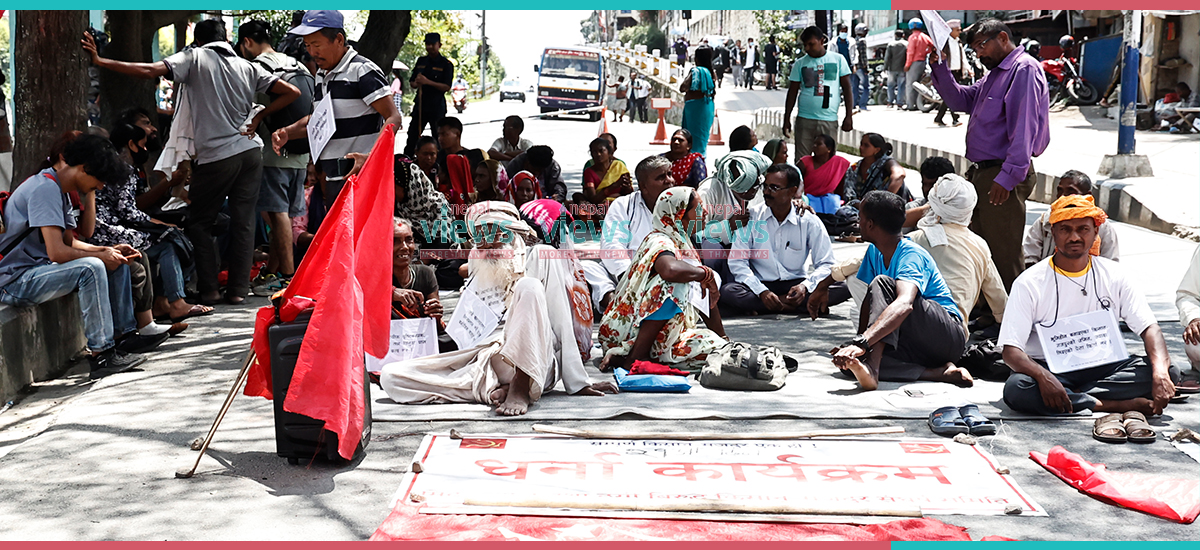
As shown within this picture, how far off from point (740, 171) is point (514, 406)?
3332 mm

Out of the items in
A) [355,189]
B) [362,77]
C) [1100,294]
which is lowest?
[1100,294]

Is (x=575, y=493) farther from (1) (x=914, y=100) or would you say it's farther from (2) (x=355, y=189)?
(1) (x=914, y=100)

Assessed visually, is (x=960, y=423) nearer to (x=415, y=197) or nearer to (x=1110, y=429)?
(x=1110, y=429)

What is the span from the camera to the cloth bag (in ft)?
17.0

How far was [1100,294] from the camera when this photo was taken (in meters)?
4.70

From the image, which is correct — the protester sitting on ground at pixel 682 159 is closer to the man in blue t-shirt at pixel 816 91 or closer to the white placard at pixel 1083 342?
the man in blue t-shirt at pixel 816 91

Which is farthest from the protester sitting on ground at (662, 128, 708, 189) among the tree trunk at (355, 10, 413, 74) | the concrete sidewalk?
the concrete sidewalk

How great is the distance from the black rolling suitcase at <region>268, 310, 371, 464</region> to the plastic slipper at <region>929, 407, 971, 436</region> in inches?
92.5

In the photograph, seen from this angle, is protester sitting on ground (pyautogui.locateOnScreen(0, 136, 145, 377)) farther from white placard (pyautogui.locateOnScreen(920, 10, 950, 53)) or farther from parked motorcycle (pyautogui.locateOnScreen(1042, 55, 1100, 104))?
parked motorcycle (pyautogui.locateOnScreen(1042, 55, 1100, 104))

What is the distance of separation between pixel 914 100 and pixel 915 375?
17198 millimetres

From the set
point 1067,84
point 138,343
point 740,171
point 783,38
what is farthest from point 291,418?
point 783,38

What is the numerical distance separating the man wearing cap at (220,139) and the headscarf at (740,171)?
3111 millimetres

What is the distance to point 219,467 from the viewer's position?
Result: 13.3 feet

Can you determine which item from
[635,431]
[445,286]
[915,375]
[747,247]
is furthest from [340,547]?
[445,286]
